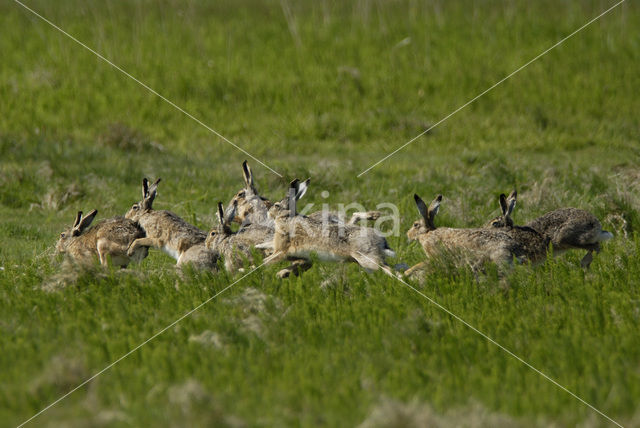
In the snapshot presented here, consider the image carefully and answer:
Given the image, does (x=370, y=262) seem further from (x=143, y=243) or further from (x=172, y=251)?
(x=143, y=243)

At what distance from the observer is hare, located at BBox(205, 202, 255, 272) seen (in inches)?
338

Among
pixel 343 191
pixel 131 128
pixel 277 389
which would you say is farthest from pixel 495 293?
pixel 131 128

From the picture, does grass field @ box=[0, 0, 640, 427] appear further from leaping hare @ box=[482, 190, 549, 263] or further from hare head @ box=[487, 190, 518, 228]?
hare head @ box=[487, 190, 518, 228]

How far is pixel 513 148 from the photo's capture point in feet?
56.1

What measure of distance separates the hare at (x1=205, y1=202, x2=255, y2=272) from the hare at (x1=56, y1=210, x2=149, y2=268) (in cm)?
80

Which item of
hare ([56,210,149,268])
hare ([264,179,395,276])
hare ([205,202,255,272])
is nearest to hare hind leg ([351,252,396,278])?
hare ([264,179,395,276])

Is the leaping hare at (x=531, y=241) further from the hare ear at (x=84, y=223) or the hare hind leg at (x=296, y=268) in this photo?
the hare ear at (x=84, y=223)

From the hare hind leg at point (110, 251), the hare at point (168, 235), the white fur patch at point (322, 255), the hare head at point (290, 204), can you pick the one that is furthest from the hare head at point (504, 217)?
the hare hind leg at point (110, 251)

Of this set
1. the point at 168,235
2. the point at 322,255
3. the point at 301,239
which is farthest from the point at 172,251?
the point at 322,255

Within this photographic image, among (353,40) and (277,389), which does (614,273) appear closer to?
(277,389)

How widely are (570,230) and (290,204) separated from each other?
9.42 feet

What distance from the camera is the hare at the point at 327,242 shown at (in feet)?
27.4

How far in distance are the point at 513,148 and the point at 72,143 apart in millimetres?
8519

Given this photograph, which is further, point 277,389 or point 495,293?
point 495,293
